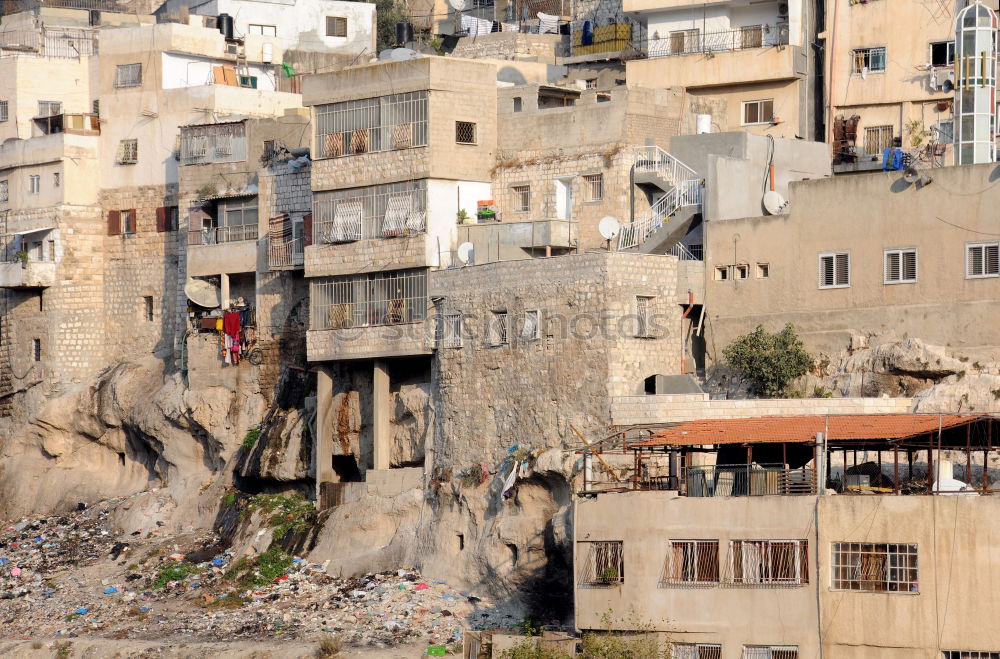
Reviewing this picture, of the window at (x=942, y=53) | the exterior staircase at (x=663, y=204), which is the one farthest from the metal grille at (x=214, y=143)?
the window at (x=942, y=53)

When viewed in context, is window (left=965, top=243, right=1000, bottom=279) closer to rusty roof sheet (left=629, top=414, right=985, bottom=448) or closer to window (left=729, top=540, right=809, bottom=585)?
rusty roof sheet (left=629, top=414, right=985, bottom=448)

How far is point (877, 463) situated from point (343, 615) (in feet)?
39.8

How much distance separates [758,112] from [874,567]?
20915 mm

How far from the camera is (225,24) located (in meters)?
67.1

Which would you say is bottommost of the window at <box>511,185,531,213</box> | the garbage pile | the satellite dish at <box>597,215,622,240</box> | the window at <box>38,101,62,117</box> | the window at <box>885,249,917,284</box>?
the garbage pile

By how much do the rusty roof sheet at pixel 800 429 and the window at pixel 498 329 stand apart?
6959mm

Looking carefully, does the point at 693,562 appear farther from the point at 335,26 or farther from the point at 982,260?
the point at 335,26

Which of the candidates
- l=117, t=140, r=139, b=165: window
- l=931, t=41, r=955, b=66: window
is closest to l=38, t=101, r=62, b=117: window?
l=117, t=140, r=139, b=165: window

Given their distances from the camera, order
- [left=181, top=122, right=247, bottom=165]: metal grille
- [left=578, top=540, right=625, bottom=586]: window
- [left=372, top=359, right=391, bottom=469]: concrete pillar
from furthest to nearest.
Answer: [left=181, top=122, right=247, bottom=165]: metal grille < [left=372, top=359, right=391, bottom=469]: concrete pillar < [left=578, top=540, right=625, bottom=586]: window

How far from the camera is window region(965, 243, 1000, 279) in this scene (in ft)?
151

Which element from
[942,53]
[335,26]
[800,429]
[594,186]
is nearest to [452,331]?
[594,186]

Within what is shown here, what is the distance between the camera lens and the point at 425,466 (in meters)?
51.3

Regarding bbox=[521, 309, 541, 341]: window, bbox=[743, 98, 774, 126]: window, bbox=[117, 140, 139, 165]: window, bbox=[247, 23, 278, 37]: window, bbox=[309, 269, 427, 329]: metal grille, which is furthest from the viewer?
bbox=[247, 23, 278, 37]: window

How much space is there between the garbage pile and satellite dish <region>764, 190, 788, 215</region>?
10.7m
